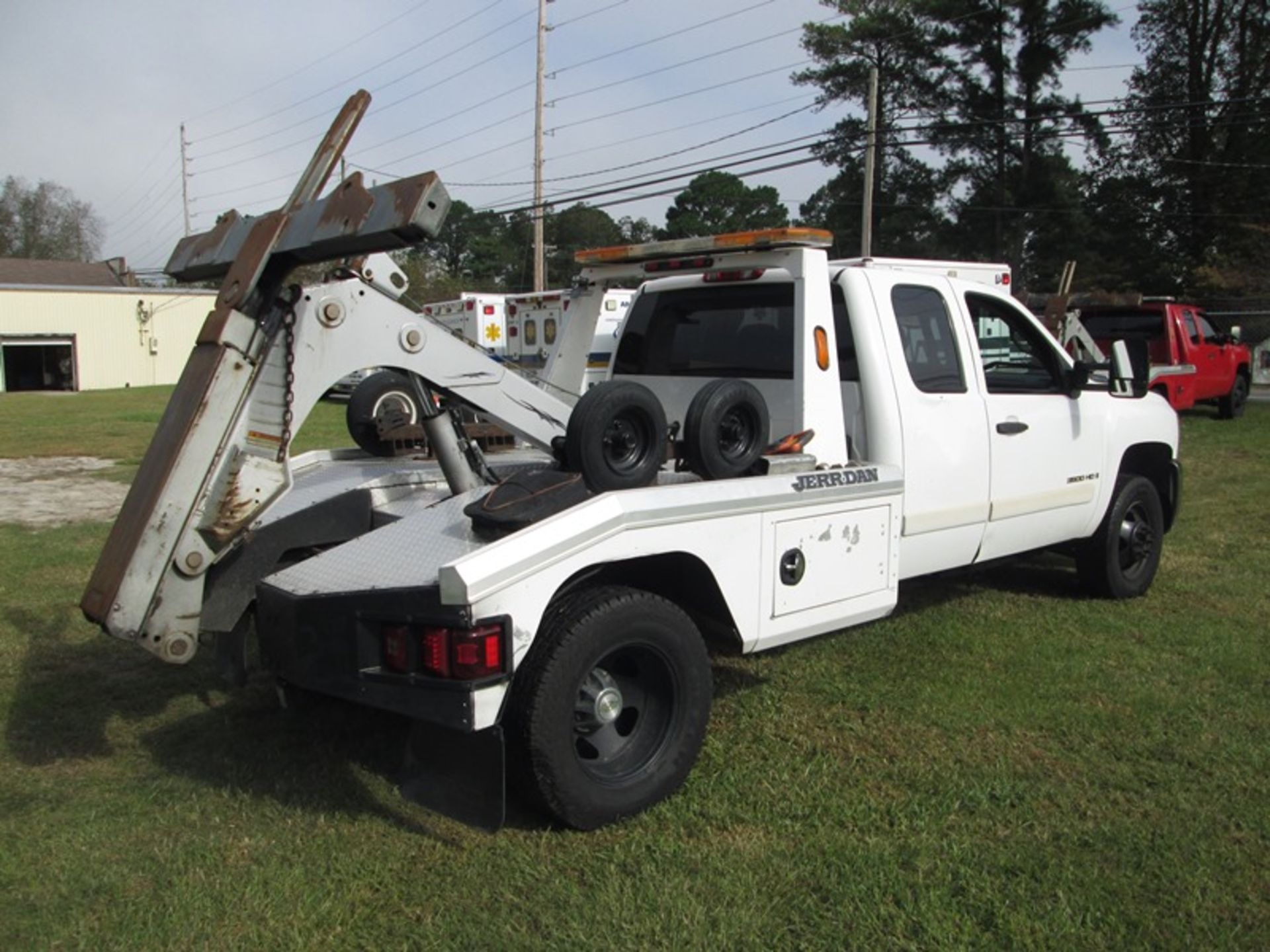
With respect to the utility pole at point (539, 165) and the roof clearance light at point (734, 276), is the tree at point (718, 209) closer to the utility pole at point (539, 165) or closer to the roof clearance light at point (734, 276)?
the utility pole at point (539, 165)

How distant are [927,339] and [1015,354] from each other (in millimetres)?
1012

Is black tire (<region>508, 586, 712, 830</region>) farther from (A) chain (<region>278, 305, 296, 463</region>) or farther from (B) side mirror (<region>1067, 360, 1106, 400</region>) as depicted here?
(B) side mirror (<region>1067, 360, 1106, 400</region>)

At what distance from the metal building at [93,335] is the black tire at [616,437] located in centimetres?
4509

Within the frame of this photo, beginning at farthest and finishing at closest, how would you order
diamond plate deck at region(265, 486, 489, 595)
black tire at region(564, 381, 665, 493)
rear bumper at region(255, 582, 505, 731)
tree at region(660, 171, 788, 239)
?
tree at region(660, 171, 788, 239) → black tire at region(564, 381, 665, 493) → diamond plate deck at region(265, 486, 489, 595) → rear bumper at region(255, 582, 505, 731)

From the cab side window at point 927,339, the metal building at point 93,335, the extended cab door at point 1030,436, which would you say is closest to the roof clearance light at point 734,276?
the cab side window at point 927,339

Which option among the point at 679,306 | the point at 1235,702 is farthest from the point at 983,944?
the point at 679,306

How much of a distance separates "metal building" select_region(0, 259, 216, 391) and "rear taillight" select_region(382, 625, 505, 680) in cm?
4548

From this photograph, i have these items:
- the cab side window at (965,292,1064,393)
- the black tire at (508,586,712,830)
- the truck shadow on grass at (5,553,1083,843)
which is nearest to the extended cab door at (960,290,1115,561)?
the cab side window at (965,292,1064,393)

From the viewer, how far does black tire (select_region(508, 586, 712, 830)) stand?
344 cm

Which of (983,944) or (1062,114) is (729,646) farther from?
(1062,114)

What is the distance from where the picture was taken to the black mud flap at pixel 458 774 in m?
3.32

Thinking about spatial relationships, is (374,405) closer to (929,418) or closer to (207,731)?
(207,731)

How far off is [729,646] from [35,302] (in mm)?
45839

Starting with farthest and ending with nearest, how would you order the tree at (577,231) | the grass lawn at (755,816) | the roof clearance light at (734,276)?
the tree at (577,231) < the roof clearance light at (734,276) < the grass lawn at (755,816)
